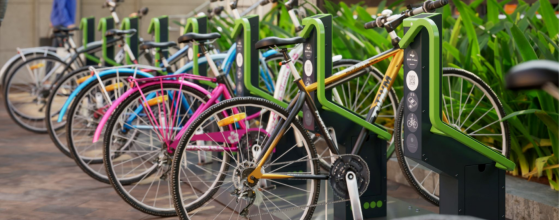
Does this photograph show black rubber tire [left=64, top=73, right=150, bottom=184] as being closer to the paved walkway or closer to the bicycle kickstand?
the paved walkway

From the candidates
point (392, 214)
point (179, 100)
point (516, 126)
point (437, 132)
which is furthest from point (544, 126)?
point (179, 100)

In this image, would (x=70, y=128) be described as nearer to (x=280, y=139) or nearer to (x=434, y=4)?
(x=280, y=139)

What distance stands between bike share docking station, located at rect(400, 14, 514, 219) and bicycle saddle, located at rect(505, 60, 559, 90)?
1542mm

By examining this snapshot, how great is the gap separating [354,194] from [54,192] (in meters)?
1.91

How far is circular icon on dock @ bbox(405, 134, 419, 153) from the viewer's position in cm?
240

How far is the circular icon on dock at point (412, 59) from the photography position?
2.34 m

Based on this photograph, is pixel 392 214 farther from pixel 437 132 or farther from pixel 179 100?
pixel 179 100

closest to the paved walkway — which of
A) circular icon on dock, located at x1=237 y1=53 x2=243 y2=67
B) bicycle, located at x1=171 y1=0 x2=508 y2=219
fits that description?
bicycle, located at x1=171 y1=0 x2=508 y2=219

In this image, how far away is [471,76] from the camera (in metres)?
3.06

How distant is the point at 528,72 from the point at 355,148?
7.01 ft

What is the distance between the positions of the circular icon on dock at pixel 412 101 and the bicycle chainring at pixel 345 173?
0.43m

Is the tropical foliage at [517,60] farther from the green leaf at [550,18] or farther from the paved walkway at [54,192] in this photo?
the paved walkway at [54,192]

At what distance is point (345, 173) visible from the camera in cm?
272

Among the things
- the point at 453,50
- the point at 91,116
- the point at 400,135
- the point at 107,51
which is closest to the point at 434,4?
the point at 400,135
